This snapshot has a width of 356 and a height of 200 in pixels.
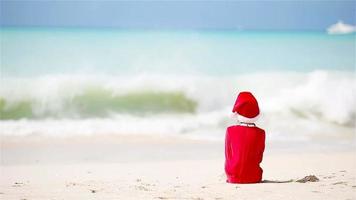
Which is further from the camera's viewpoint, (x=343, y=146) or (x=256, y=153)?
(x=343, y=146)

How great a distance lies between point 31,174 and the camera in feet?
12.6

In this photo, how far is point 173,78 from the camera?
6.75 metres

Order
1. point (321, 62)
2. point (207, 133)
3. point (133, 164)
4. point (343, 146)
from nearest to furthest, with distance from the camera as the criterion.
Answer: point (133, 164) < point (343, 146) < point (207, 133) < point (321, 62)

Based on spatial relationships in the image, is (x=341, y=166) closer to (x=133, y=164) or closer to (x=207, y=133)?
(x=133, y=164)

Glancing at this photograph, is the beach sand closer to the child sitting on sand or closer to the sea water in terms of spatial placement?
the child sitting on sand

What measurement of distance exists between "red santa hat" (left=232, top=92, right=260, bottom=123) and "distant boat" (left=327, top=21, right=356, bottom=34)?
3.51 metres

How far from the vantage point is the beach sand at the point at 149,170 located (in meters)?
3.15

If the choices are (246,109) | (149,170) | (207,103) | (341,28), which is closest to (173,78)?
(207,103)

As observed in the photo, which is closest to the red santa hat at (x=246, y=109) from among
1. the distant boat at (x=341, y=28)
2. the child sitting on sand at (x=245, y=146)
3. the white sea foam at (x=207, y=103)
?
the child sitting on sand at (x=245, y=146)

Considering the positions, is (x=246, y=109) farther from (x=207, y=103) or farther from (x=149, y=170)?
(x=207, y=103)

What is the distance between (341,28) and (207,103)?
1.51 metres

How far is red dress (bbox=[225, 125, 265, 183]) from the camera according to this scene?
3377 mm

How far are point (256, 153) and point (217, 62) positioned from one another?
3.50 metres

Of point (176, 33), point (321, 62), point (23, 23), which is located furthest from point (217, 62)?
point (23, 23)
